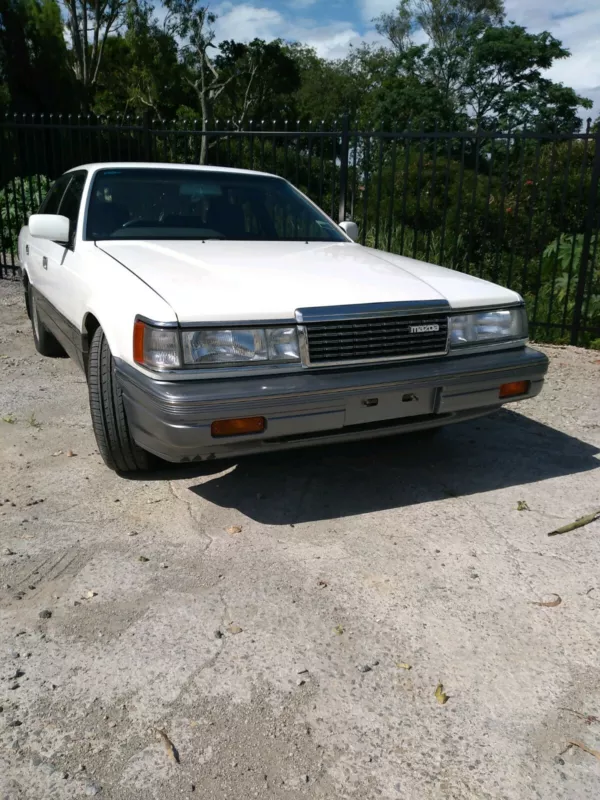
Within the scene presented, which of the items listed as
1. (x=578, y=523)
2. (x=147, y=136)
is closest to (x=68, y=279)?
(x=578, y=523)

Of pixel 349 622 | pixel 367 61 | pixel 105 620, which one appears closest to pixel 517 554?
pixel 349 622

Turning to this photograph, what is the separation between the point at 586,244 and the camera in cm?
650

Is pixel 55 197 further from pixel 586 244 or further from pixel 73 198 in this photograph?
pixel 586 244

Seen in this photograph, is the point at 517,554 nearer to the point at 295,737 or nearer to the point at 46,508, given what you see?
the point at 295,737

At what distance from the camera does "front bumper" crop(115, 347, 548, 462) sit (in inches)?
111

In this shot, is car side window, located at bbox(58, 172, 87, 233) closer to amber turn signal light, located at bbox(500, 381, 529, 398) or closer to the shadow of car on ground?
the shadow of car on ground

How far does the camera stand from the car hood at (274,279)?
2955 millimetres

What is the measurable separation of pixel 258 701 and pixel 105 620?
69 cm

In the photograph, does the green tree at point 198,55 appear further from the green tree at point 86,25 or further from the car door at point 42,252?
the car door at point 42,252

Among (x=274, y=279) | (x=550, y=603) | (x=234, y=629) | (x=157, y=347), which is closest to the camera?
(x=234, y=629)

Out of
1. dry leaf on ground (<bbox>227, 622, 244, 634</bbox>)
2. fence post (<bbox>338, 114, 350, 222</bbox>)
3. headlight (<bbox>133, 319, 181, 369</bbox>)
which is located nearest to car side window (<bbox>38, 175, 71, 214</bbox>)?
headlight (<bbox>133, 319, 181, 369</bbox>)

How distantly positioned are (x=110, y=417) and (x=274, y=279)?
39.6 inches

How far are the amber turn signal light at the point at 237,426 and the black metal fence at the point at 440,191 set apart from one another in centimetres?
429

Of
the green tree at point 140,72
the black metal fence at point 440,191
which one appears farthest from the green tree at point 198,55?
the black metal fence at point 440,191
